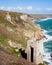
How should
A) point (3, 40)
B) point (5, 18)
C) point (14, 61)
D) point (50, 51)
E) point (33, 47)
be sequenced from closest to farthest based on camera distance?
point (14, 61) → point (33, 47) → point (3, 40) → point (50, 51) → point (5, 18)

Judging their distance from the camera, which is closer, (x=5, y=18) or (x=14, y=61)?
(x=14, y=61)

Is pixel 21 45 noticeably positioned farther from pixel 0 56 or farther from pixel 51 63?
pixel 0 56

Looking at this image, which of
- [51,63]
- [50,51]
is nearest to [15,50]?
[51,63]

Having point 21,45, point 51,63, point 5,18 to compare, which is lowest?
point 51,63

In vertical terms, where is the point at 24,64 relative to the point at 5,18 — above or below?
below

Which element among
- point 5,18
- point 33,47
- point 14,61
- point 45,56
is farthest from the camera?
point 5,18

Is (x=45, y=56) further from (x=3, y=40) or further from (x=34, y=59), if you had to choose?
(x=34, y=59)

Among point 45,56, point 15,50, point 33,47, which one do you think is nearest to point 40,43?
point 33,47

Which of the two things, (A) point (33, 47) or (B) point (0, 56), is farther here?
(A) point (33, 47)

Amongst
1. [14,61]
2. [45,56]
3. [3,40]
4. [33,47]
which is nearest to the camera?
[14,61]
